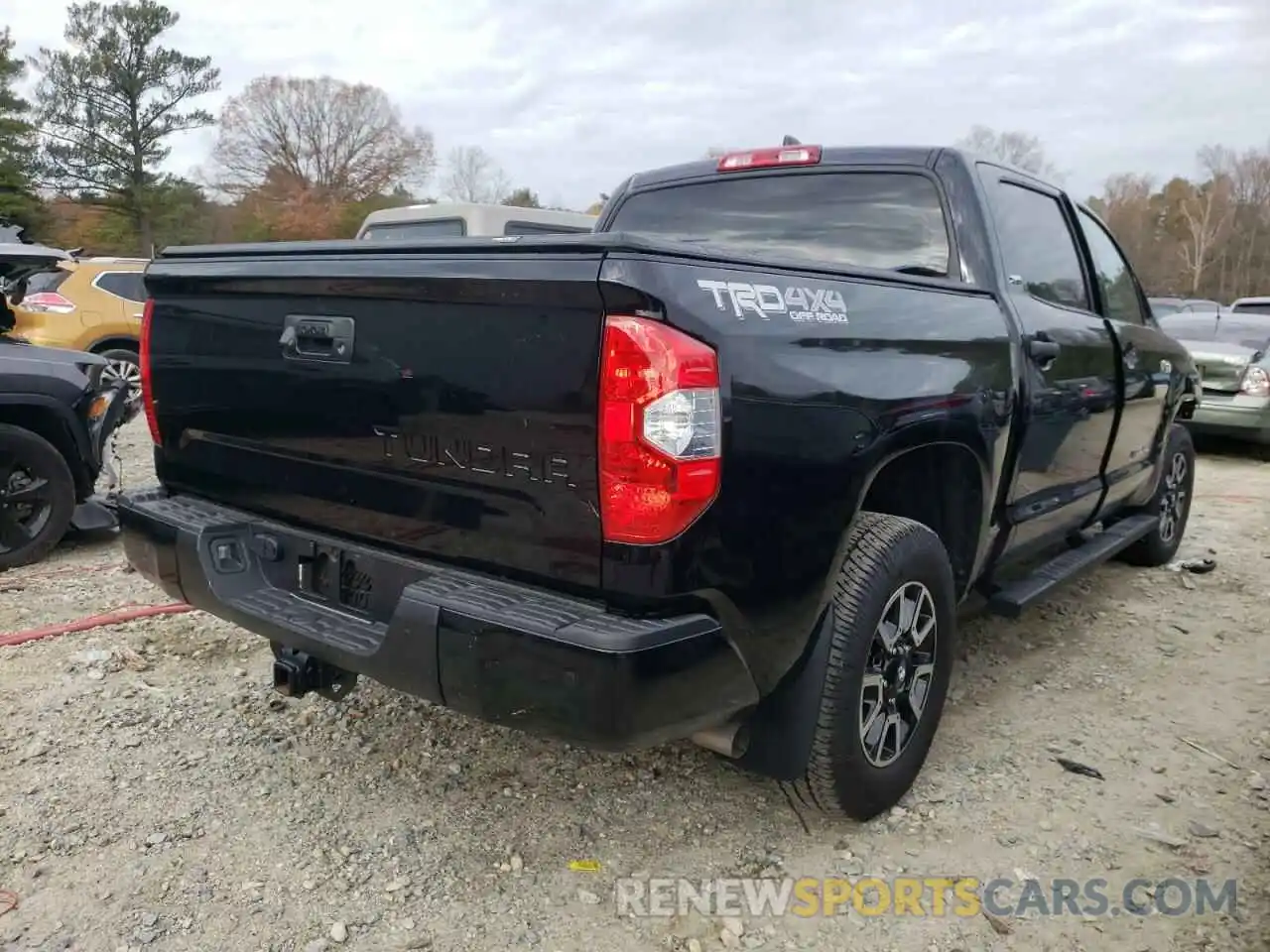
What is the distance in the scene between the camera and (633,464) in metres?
1.98

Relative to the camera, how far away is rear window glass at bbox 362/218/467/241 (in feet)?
32.8

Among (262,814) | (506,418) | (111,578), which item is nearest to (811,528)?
(506,418)

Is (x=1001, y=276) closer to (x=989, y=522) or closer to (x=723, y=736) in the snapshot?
(x=989, y=522)

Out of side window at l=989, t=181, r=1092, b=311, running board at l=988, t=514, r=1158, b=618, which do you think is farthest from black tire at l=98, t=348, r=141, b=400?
running board at l=988, t=514, r=1158, b=618

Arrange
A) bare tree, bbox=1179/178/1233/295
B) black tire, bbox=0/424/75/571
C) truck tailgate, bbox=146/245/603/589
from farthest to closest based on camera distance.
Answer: bare tree, bbox=1179/178/1233/295 < black tire, bbox=0/424/75/571 < truck tailgate, bbox=146/245/603/589

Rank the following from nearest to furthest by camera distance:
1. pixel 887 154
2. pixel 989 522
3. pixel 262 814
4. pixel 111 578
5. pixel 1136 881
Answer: pixel 1136 881 < pixel 262 814 < pixel 989 522 < pixel 887 154 < pixel 111 578

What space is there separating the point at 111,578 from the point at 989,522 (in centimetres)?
401

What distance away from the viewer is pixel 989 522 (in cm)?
321

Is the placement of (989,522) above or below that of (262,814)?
above

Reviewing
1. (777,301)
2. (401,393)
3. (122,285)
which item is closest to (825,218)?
(777,301)

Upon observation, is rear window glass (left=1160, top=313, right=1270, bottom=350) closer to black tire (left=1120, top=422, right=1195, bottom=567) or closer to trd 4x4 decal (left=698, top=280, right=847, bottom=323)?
black tire (left=1120, top=422, right=1195, bottom=567)

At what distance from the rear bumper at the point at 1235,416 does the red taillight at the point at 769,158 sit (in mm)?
7303

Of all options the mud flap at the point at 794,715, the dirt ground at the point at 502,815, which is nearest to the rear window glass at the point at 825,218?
the mud flap at the point at 794,715

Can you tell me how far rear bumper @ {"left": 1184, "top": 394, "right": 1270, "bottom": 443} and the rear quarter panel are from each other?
26.7 feet
